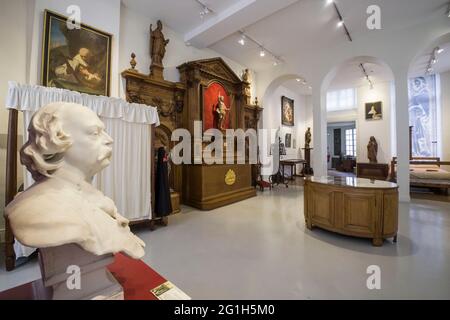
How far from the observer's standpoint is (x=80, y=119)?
97cm

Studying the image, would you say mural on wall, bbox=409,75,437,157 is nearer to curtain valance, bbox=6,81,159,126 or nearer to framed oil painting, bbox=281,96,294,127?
framed oil painting, bbox=281,96,294,127

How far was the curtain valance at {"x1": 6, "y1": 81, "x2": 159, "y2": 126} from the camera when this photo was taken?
2.38 meters

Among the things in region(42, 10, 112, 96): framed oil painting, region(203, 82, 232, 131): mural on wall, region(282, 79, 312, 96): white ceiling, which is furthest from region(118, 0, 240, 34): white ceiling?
region(282, 79, 312, 96): white ceiling

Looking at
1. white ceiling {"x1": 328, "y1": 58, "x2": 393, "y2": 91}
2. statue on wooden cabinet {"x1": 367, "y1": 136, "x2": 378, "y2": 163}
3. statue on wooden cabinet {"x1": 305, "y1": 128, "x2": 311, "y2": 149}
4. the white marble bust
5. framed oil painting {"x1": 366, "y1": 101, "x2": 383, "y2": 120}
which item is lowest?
the white marble bust

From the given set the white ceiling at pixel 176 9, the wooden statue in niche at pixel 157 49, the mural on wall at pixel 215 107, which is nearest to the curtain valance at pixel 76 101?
the wooden statue in niche at pixel 157 49

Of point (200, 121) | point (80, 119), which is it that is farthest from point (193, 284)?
point (200, 121)

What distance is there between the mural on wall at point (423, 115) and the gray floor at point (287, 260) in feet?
23.9

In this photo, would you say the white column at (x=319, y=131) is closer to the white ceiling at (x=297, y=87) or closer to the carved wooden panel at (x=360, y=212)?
the white ceiling at (x=297, y=87)

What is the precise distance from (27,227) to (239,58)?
25.5 ft

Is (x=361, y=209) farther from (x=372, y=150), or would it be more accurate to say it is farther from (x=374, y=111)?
(x=374, y=111)

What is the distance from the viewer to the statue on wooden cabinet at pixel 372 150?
31.6ft

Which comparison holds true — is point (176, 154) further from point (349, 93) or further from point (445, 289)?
point (349, 93)

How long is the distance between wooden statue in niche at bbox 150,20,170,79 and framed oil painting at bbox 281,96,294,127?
6.77 meters
